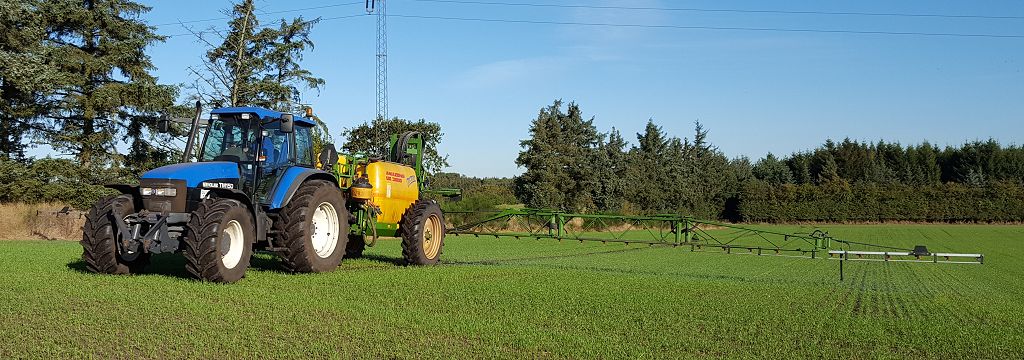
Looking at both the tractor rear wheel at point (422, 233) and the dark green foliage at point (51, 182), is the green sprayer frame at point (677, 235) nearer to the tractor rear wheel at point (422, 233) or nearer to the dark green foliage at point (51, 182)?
the tractor rear wheel at point (422, 233)

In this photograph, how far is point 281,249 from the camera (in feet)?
38.2

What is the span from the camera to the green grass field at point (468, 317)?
6.62m

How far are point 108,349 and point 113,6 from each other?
30664mm

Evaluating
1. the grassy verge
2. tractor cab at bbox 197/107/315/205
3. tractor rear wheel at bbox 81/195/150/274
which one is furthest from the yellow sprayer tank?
the grassy verge

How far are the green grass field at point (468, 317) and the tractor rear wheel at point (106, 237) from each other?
0.24 m

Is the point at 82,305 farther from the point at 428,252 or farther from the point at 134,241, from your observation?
the point at 428,252

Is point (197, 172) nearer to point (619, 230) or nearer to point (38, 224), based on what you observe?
point (38, 224)

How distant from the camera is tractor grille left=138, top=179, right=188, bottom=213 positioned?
1051 centimetres

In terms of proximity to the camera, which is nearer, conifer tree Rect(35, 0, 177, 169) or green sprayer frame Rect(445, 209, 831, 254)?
green sprayer frame Rect(445, 209, 831, 254)

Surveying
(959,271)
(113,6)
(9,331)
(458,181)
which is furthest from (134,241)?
(458,181)

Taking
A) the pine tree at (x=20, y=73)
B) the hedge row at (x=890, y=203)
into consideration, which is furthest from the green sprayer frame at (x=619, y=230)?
the hedge row at (x=890, y=203)

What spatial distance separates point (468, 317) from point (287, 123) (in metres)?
4.79

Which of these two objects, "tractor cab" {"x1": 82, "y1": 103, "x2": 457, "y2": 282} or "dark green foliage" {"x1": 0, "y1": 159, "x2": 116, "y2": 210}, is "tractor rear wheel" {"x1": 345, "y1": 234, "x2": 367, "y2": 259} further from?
"dark green foliage" {"x1": 0, "y1": 159, "x2": 116, "y2": 210}

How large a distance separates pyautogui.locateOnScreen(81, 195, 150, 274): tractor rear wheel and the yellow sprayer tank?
4201 mm
